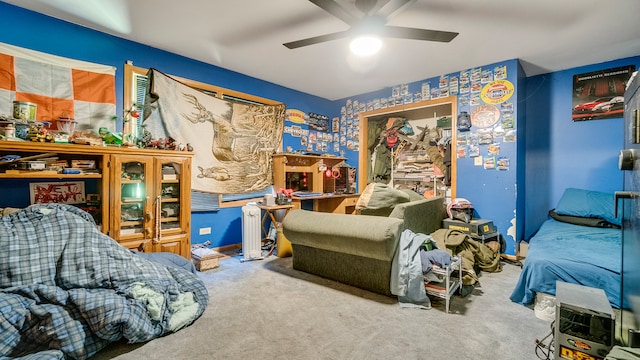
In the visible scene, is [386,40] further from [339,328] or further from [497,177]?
[339,328]

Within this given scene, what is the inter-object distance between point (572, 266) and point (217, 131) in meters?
3.74

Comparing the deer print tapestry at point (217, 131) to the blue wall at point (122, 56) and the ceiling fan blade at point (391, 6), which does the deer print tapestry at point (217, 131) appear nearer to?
the blue wall at point (122, 56)

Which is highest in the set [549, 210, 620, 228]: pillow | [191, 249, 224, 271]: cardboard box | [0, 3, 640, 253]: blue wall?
[0, 3, 640, 253]: blue wall

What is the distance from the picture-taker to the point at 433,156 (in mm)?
4789

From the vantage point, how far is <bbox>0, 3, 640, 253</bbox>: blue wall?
10.9 ft

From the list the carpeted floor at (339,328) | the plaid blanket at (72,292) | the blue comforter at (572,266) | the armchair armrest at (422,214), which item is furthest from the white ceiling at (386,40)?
the carpeted floor at (339,328)

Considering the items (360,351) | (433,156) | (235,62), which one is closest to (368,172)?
(433,156)

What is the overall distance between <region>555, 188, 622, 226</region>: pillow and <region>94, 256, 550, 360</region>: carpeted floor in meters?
1.55

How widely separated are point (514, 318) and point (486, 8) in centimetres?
244

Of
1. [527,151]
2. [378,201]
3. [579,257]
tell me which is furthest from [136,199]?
[527,151]

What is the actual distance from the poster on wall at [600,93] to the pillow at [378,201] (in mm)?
2811

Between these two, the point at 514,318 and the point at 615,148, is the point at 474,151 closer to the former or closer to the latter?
the point at 615,148

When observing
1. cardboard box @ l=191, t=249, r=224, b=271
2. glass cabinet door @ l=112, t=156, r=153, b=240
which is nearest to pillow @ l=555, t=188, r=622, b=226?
cardboard box @ l=191, t=249, r=224, b=271

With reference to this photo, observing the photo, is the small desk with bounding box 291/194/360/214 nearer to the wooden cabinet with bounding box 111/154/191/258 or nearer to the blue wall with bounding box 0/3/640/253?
the blue wall with bounding box 0/3/640/253
